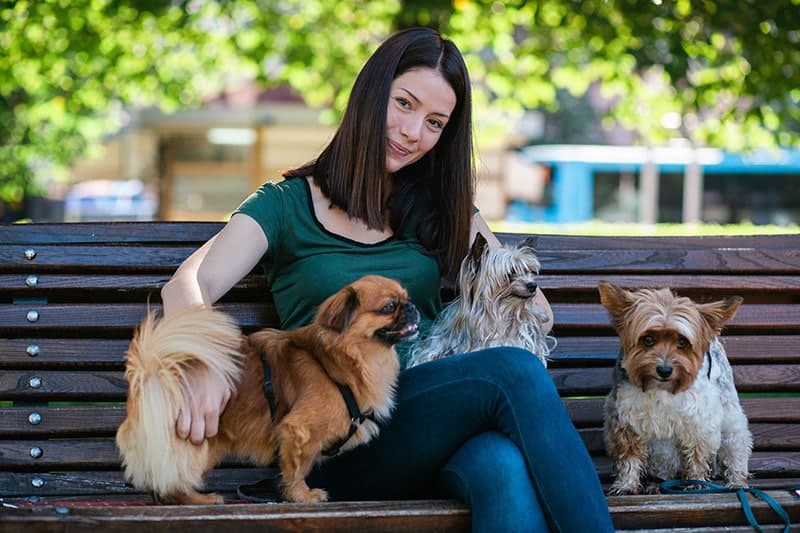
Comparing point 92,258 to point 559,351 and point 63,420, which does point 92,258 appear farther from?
point 559,351

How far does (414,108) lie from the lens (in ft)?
11.4

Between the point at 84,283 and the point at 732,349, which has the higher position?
the point at 84,283

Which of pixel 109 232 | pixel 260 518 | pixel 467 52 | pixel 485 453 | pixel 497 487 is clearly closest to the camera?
pixel 260 518

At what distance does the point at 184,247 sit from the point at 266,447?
1.11 m

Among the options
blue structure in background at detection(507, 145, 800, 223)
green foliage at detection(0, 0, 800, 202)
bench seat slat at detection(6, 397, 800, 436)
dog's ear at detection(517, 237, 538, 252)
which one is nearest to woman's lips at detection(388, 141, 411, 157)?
dog's ear at detection(517, 237, 538, 252)

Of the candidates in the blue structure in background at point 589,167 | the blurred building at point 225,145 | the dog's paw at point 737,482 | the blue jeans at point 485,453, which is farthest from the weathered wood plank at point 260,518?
the blue structure in background at point 589,167

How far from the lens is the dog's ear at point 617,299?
11.4 ft

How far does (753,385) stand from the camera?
12.9ft

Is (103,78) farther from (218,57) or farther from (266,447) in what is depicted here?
(266,447)

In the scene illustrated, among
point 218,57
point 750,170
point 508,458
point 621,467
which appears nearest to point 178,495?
point 508,458

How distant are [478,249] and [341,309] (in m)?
0.76

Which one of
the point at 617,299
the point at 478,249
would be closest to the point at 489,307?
the point at 478,249

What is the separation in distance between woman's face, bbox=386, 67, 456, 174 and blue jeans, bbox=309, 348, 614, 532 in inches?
31.0

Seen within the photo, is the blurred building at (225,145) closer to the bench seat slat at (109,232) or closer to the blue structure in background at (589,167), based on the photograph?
the blue structure in background at (589,167)
